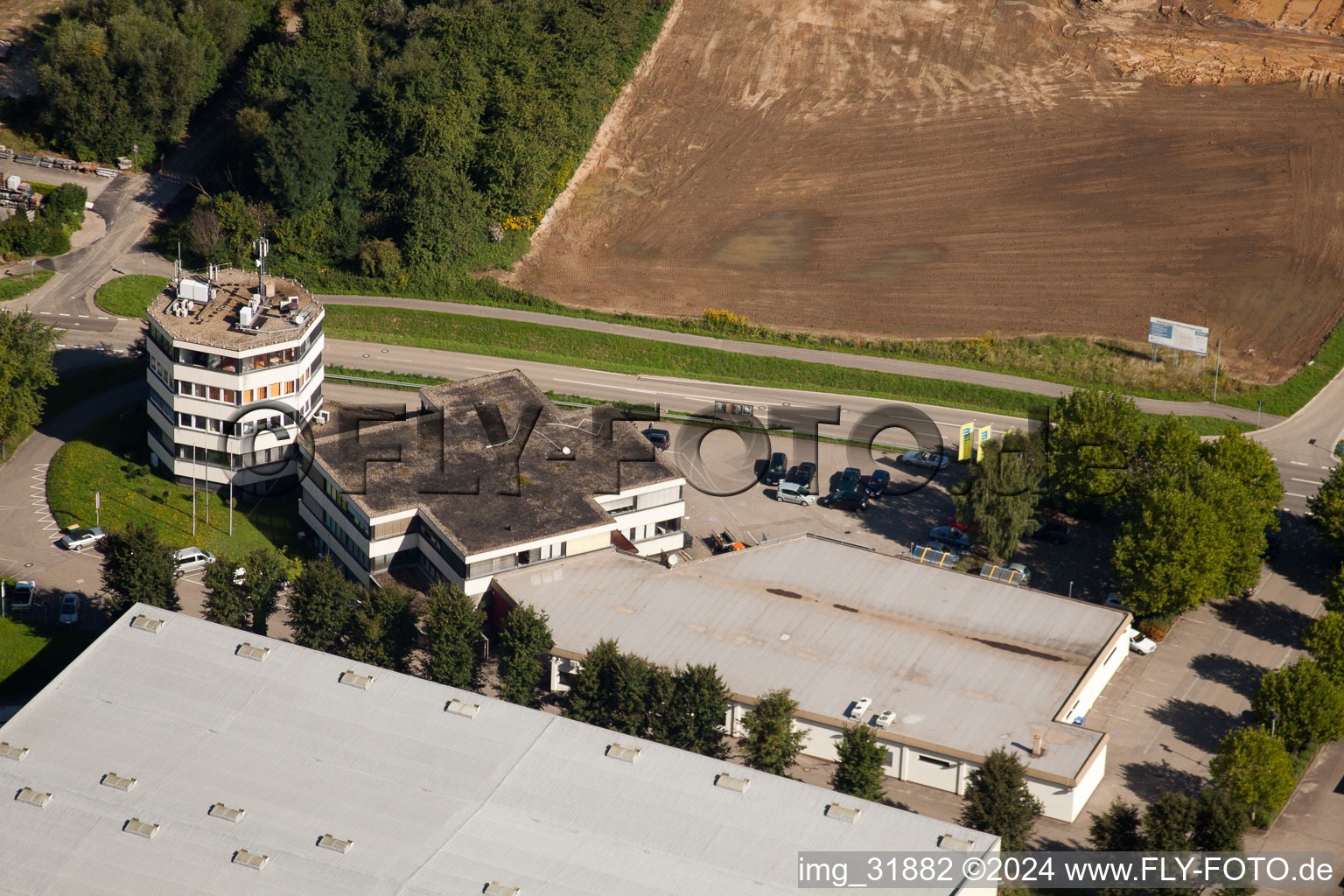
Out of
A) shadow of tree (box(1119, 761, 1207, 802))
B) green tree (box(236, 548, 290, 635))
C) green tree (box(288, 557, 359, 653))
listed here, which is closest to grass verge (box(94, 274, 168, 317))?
green tree (box(236, 548, 290, 635))

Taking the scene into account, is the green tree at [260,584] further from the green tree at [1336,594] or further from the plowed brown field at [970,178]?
the green tree at [1336,594]

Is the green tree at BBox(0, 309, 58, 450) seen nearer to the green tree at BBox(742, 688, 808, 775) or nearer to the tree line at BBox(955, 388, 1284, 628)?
the green tree at BBox(742, 688, 808, 775)

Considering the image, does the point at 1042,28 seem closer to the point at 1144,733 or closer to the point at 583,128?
the point at 583,128

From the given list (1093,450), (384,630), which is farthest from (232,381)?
(1093,450)

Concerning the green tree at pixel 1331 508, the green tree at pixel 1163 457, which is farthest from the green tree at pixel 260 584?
the green tree at pixel 1331 508

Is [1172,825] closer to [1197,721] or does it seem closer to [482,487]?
[1197,721]
